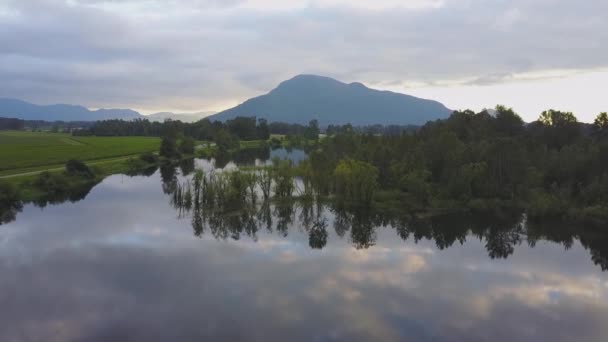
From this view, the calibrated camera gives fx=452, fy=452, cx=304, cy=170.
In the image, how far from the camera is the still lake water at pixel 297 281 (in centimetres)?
2128

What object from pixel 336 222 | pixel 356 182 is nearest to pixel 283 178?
pixel 356 182

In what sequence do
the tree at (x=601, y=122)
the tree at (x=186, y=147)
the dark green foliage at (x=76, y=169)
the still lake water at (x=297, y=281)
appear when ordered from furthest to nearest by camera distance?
1. the tree at (x=186, y=147)
2. the tree at (x=601, y=122)
3. the dark green foliage at (x=76, y=169)
4. the still lake water at (x=297, y=281)

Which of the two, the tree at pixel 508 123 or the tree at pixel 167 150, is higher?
the tree at pixel 508 123

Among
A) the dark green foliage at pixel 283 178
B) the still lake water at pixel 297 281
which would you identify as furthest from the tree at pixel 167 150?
the dark green foliage at pixel 283 178

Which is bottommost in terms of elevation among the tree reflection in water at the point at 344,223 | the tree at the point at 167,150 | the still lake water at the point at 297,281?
the still lake water at the point at 297,281

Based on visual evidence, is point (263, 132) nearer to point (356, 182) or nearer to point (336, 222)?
point (356, 182)

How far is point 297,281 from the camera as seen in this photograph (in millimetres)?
27203

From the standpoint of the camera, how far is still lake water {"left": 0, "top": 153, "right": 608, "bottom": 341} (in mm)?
21281

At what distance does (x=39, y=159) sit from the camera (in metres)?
72.8

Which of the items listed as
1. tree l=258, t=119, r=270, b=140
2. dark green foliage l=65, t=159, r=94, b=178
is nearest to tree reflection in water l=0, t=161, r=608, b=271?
dark green foliage l=65, t=159, r=94, b=178

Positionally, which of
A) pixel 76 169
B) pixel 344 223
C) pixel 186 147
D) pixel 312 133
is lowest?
pixel 344 223

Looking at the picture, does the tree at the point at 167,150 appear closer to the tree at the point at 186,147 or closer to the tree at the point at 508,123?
the tree at the point at 186,147

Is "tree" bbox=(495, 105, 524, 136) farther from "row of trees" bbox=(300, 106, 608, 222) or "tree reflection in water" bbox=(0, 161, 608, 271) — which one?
"tree reflection in water" bbox=(0, 161, 608, 271)

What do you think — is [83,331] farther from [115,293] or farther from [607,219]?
[607,219]
